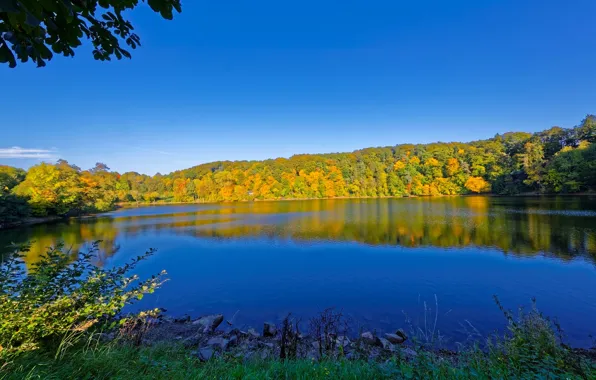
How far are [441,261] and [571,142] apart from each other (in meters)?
57.8

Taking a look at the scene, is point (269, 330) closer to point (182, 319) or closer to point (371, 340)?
point (371, 340)

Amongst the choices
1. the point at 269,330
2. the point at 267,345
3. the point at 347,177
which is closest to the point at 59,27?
the point at 267,345

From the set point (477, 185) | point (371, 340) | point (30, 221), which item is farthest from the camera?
point (477, 185)

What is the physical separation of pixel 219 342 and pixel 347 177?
249 ft

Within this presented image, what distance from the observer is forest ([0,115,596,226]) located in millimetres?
39281

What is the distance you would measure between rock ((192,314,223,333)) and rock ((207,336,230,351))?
2.50ft

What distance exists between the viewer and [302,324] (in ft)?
24.1

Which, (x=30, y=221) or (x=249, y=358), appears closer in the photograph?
(x=249, y=358)

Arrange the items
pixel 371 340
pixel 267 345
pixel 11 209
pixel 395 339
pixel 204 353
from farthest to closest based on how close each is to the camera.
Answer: pixel 11 209
pixel 395 339
pixel 371 340
pixel 267 345
pixel 204 353

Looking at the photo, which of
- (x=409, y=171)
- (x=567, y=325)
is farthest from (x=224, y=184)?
(x=567, y=325)

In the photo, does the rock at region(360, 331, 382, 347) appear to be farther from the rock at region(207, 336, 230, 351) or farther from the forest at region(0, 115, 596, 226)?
the forest at region(0, 115, 596, 226)

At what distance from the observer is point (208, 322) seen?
23.7 ft

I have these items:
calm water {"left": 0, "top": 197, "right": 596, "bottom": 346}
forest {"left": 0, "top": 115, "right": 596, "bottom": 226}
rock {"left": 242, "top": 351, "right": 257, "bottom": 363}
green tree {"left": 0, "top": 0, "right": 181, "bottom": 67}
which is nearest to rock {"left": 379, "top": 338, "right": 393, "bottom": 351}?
calm water {"left": 0, "top": 197, "right": 596, "bottom": 346}

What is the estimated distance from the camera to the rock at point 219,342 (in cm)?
568
